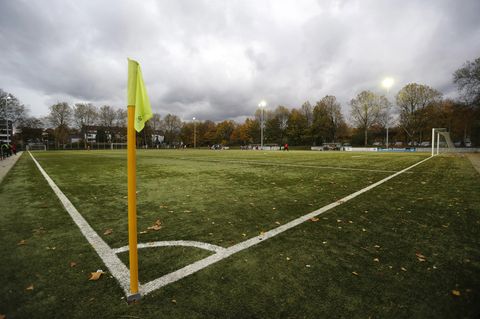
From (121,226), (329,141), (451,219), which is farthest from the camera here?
(329,141)

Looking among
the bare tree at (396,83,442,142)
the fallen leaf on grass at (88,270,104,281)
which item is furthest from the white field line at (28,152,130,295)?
the bare tree at (396,83,442,142)

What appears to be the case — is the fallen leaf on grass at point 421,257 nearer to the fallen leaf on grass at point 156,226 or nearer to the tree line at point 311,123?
the fallen leaf on grass at point 156,226

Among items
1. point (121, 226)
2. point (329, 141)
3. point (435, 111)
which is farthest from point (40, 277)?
point (329, 141)

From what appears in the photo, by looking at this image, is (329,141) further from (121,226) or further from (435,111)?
(121,226)

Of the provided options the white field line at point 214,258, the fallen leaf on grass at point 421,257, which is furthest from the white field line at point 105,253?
the fallen leaf on grass at point 421,257

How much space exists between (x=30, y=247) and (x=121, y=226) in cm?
124

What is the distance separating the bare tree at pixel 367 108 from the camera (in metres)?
64.9

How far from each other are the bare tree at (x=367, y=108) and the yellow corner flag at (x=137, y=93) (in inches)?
2873

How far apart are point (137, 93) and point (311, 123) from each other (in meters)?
83.9

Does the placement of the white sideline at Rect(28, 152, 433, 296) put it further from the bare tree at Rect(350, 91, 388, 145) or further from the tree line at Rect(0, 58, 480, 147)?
the bare tree at Rect(350, 91, 388, 145)

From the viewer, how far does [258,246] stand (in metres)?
3.48

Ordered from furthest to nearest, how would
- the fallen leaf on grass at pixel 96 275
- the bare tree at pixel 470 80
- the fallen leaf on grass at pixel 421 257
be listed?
the bare tree at pixel 470 80
the fallen leaf on grass at pixel 421 257
the fallen leaf on grass at pixel 96 275

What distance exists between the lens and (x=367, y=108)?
66.0 metres

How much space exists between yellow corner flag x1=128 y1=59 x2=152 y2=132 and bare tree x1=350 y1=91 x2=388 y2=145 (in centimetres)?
7299
